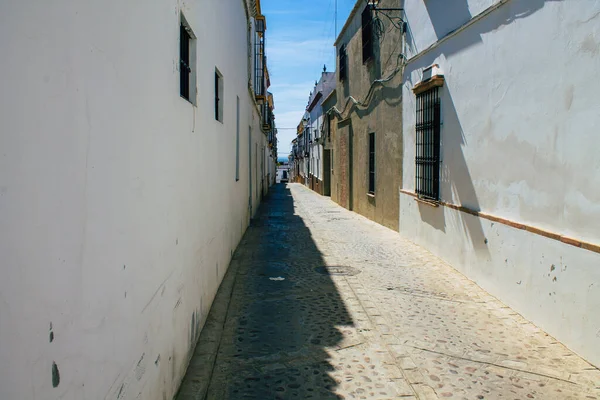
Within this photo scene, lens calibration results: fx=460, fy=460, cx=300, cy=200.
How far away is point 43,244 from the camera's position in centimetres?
137

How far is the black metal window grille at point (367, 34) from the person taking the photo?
1198 cm

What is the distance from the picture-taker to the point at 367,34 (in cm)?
1238

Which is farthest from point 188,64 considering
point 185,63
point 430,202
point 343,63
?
point 343,63

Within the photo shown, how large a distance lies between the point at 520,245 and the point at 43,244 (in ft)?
15.3

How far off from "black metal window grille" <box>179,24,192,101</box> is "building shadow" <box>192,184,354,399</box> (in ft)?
7.31

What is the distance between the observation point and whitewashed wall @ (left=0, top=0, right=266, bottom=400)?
1239 mm

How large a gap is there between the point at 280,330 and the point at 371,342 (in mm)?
868

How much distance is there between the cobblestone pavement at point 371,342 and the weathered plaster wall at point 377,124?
12.2ft

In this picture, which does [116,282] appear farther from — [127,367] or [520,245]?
[520,245]

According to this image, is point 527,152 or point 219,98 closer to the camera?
point 527,152

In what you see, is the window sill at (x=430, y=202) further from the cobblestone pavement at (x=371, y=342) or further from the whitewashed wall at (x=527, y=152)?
the cobblestone pavement at (x=371, y=342)

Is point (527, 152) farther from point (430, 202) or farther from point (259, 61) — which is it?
point (259, 61)

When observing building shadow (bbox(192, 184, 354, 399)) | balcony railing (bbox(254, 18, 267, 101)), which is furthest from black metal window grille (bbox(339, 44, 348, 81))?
building shadow (bbox(192, 184, 354, 399))

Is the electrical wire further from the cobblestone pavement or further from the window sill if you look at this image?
the cobblestone pavement
